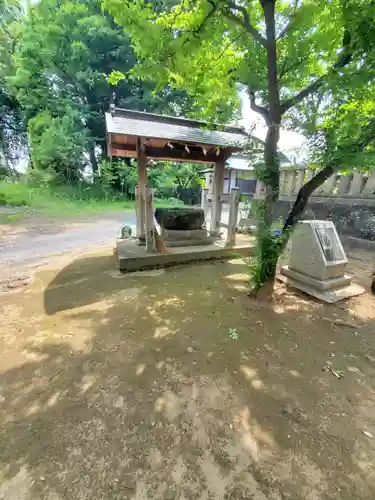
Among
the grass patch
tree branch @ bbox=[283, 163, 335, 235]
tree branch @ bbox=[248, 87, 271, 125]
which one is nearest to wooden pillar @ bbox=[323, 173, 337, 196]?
tree branch @ bbox=[283, 163, 335, 235]

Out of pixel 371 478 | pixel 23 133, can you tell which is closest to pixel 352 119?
pixel 371 478

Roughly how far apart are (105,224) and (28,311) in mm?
7426

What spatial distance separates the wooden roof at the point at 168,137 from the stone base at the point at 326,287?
271cm

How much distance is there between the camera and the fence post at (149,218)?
4789 mm

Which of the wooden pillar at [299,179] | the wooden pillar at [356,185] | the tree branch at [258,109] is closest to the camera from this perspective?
the tree branch at [258,109]

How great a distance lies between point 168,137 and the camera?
→ 4.49 meters

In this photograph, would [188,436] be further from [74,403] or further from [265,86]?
[265,86]

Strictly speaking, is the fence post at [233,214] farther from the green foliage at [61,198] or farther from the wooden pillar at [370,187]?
the green foliage at [61,198]

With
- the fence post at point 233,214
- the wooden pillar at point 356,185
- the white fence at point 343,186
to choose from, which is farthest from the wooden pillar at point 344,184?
the fence post at point 233,214

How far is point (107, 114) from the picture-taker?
5.18 m

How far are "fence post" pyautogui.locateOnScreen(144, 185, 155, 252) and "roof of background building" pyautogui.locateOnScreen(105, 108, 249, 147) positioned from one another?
1.12 meters

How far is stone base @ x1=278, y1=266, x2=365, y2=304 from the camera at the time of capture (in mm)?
3682

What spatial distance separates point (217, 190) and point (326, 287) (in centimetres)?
364

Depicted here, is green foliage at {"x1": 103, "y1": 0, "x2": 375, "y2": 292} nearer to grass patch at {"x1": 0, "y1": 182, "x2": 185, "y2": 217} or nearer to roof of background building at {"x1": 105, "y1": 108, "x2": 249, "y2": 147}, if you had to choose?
roof of background building at {"x1": 105, "y1": 108, "x2": 249, "y2": 147}
